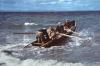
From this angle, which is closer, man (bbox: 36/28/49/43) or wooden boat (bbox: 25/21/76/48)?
man (bbox: 36/28/49/43)

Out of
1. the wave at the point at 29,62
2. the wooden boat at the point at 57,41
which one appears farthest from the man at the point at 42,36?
the wave at the point at 29,62

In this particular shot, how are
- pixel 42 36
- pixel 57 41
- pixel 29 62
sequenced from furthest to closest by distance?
pixel 57 41 → pixel 42 36 → pixel 29 62

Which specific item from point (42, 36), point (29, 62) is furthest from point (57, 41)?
point (29, 62)

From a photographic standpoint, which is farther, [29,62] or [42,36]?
[42,36]

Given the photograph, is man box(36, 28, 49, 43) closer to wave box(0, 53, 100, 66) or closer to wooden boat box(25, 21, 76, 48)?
wooden boat box(25, 21, 76, 48)

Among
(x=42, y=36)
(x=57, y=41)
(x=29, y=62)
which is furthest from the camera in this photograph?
(x=57, y=41)

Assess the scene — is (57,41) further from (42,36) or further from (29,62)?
(29,62)

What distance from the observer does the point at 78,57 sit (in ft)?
75.3

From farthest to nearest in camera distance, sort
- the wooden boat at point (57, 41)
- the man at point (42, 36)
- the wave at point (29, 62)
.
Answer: the wooden boat at point (57, 41) < the man at point (42, 36) < the wave at point (29, 62)

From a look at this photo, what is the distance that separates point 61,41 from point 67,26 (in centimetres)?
715

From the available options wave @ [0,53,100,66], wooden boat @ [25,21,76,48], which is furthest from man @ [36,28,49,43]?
wave @ [0,53,100,66]

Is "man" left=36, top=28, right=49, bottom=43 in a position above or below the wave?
above

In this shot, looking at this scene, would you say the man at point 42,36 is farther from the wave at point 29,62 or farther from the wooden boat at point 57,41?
the wave at point 29,62

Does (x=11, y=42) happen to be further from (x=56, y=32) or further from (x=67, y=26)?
(x=67, y=26)
